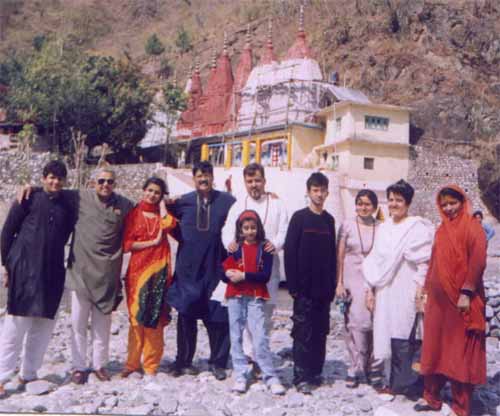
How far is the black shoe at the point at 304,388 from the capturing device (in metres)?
2.79

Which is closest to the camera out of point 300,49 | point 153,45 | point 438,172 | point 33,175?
point 438,172

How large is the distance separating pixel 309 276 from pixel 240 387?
0.70 metres

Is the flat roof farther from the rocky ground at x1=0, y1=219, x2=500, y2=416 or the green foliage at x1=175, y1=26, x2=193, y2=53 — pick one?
the rocky ground at x1=0, y1=219, x2=500, y2=416

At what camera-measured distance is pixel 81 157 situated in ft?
19.7

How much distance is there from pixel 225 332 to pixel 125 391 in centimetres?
64

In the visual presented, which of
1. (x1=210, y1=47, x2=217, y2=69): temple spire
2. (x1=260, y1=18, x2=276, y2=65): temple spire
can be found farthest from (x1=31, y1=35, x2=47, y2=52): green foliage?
(x1=260, y1=18, x2=276, y2=65): temple spire

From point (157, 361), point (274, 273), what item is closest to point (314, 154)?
point (274, 273)

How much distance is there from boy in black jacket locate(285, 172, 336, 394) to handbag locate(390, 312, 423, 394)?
0.40 meters

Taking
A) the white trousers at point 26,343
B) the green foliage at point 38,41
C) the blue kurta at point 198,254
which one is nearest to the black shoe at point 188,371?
the blue kurta at point 198,254

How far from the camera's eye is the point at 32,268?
2816 mm

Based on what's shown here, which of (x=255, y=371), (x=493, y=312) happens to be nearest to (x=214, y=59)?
(x=493, y=312)

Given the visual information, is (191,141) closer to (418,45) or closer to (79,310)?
(418,45)

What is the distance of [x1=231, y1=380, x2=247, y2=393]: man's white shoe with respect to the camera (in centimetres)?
277

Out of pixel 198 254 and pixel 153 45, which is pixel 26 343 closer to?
pixel 198 254
